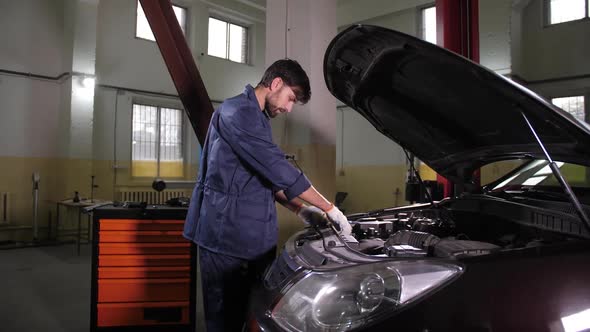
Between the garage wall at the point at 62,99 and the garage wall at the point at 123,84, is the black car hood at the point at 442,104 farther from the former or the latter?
the garage wall at the point at 123,84

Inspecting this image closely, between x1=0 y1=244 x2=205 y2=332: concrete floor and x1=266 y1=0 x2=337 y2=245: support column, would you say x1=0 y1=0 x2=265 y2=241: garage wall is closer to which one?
x1=0 y1=244 x2=205 y2=332: concrete floor

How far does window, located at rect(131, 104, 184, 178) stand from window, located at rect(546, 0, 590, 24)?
21.5 feet

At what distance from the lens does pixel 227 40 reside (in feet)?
27.4

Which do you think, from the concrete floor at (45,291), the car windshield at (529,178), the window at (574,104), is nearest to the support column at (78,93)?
the concrete floor at (45,291)

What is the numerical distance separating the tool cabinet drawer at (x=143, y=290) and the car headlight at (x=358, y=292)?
1.43 meters

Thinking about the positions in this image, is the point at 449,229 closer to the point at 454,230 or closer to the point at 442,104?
the point at 454,230

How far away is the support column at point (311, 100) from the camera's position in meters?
3.18

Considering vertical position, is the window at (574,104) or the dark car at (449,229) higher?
the window at (574,104)

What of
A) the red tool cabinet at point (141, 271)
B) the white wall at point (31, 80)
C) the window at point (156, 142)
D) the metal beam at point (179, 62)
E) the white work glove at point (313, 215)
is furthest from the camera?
the window at point (156, 142)

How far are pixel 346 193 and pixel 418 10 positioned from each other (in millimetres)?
3854

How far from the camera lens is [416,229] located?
1602 mm

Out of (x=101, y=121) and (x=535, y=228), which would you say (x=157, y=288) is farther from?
(x=101, y=121)

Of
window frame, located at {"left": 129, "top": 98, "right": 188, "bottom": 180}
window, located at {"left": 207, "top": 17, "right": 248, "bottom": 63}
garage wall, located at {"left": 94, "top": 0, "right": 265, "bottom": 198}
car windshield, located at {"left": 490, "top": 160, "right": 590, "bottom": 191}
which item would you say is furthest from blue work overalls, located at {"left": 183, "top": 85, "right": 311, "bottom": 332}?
window, located at {"left": 207, "top": 17, "right": 248, "bottom": 63}

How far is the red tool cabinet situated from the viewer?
2.14 meters
